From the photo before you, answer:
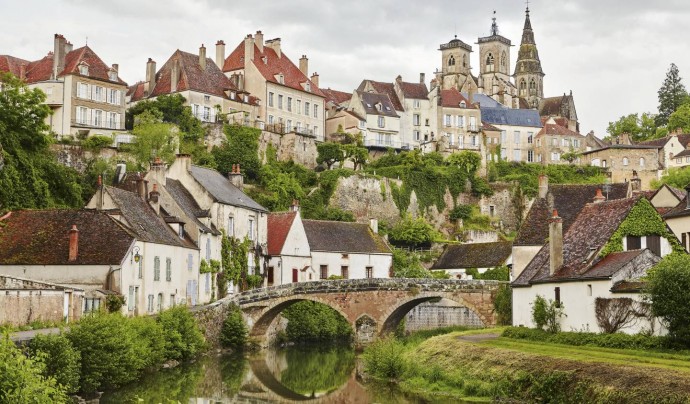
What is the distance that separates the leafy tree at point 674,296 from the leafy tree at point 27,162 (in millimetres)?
30046

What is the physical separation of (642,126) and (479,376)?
97161 mm

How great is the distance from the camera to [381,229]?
271 ft

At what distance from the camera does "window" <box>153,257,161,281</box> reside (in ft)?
151

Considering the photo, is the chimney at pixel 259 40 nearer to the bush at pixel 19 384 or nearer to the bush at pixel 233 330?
the bush at pixel 233 330

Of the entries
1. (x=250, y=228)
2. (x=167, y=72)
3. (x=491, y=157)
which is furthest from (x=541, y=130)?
(x=250, y=228)

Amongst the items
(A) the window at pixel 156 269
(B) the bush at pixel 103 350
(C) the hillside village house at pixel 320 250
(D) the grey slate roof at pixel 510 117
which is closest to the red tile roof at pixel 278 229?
(C) the hillside village house at pixel 320 250

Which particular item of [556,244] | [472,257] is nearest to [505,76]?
[472,257]

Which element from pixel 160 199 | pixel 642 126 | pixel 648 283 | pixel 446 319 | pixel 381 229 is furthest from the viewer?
pixel 642 126

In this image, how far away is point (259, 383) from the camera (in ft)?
135

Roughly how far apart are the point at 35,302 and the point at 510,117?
82.6m

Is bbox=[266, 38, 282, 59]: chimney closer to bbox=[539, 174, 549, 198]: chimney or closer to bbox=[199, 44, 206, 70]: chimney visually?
bbox=[199, 44, 206, 70]: chimney

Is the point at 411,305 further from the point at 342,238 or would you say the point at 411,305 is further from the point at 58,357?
the point at 58,357

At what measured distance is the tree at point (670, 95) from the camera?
432 ft

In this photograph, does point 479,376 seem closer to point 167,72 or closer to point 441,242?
point 441,242
